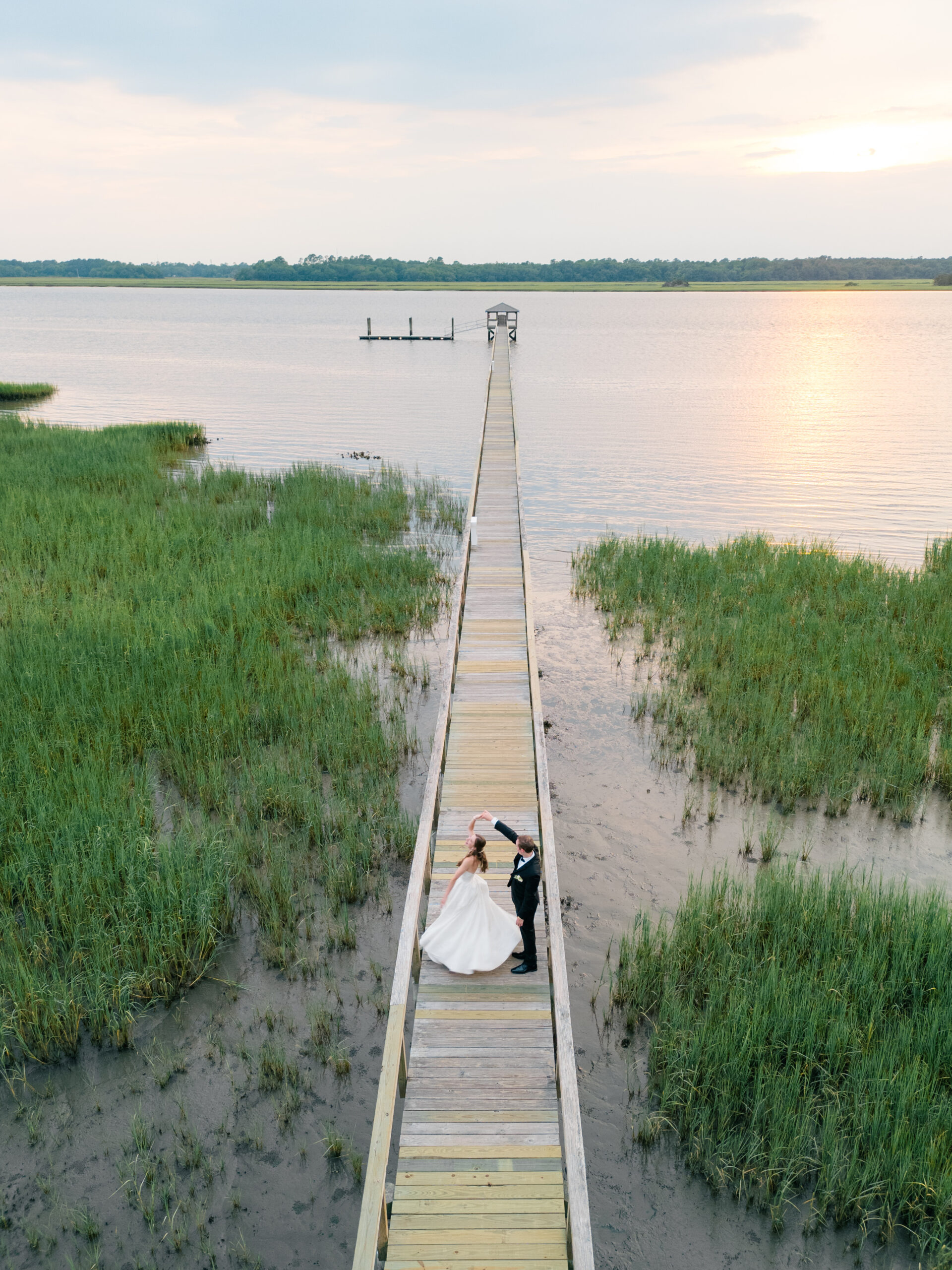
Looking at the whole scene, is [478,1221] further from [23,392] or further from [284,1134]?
[23,392]

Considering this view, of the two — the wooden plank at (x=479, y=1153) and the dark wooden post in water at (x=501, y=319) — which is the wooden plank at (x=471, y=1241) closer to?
the wooden plank at (x=479, y=1153)

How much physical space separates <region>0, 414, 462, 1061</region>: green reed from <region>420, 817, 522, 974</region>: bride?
1.99 metres

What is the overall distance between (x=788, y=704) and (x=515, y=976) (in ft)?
24.3

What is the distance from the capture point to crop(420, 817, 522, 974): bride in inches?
275

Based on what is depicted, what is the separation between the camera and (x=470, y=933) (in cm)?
707

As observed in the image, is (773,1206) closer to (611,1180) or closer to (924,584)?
(611,1180)

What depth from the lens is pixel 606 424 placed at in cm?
4122

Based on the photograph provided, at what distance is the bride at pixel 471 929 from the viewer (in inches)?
275

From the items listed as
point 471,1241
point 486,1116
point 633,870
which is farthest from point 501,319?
point 471,1241

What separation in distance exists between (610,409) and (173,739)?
128ft

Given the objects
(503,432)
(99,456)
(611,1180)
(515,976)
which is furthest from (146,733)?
(503,432)

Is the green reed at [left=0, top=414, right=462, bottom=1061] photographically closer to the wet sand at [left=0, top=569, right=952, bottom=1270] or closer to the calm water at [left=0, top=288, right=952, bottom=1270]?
the wet sand at [left=0, top=569, right=952, bottom=1270]

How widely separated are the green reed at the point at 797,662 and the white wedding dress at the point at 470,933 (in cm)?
549

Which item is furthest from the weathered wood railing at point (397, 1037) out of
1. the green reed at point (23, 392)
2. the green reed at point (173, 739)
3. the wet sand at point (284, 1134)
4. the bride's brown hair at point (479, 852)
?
the green reed at point (23, 392)
